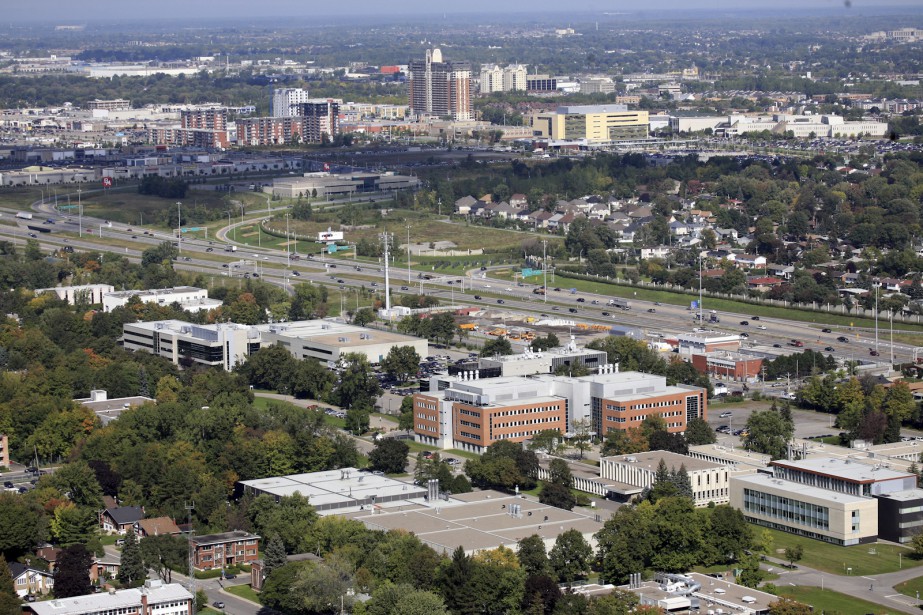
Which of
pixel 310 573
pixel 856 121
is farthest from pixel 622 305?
pixel 856 121

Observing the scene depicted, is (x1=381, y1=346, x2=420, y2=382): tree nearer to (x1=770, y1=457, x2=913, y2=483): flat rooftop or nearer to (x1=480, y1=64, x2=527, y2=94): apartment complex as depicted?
(x1=770, y1=457, x2=913, y2=483): flat rooftop

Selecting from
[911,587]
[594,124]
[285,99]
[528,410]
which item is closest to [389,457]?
[528,410]

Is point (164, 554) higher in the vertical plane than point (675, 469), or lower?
lower

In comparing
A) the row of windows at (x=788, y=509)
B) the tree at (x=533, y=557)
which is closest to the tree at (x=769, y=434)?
the row of windows at (x=788, y=509)

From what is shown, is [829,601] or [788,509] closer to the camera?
[829,601]

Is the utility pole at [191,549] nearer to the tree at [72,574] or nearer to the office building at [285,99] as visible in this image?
the tree at [72,574]

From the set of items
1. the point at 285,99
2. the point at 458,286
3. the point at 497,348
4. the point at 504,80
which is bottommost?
the point at 458,286

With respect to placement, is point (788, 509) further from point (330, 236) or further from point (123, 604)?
point (330, 236)

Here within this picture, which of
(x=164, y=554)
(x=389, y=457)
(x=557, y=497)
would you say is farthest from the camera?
(x=389, y=457)
